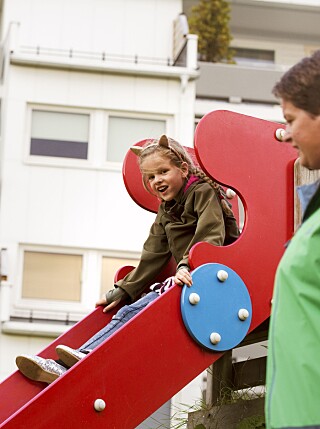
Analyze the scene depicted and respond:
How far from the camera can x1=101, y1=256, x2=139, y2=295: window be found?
13.7 meters

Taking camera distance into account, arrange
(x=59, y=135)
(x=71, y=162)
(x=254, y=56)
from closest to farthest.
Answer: (x=71, y=162) → (x=59, y=135) → (x=254, y=56)

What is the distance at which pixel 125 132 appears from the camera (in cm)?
1424

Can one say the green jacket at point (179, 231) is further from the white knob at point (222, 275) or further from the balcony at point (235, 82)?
the balcony at point (235, 82)

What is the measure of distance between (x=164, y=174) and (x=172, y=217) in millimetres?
246

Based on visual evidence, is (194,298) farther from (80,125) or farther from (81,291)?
(80,125)

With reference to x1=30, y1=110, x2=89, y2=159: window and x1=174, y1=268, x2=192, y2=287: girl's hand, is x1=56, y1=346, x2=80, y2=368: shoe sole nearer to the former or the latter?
x1=174, y1=268, x2=192, y2=287: girl's hand

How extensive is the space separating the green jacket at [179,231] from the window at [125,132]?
995 cm

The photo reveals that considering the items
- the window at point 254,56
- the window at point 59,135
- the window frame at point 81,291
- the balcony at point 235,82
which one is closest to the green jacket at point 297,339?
the window frame at point 81,291

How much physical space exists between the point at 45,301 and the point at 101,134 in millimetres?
2735

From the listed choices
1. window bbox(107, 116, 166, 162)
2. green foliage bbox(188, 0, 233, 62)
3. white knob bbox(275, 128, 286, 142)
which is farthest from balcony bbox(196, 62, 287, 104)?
white knob bbox(275, 128, 286, 142)

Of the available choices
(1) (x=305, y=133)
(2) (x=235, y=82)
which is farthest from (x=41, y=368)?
(2) (x=235, y=82)

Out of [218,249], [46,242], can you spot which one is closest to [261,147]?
[218,249]

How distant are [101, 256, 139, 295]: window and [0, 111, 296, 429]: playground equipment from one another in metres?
9.79

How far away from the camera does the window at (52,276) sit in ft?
44.7
